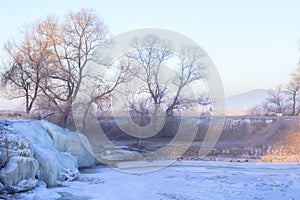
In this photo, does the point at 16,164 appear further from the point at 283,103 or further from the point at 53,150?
the point at 283,103

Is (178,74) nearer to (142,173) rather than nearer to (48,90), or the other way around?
(48,90)

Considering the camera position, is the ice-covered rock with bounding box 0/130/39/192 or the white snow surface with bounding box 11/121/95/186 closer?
the ice-covered rock with bounding box 0/130/39/192

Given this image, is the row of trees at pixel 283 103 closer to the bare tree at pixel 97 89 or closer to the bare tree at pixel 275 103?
the bare tree at pixel 275 103

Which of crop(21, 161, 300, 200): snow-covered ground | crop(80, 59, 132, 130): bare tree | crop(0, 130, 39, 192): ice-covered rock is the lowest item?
crop(21, 161, 300, 200): snow-covered ground

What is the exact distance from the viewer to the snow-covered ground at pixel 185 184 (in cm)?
1235

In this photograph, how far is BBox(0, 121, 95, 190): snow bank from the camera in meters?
12.2

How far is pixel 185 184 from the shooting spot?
14.6 metres

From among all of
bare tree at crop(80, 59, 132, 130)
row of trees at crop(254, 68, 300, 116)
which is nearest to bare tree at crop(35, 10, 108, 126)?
bare tree at crop(80, 59, 132, 130)

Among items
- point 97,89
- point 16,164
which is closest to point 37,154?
point 16,164

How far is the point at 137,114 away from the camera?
111 feet

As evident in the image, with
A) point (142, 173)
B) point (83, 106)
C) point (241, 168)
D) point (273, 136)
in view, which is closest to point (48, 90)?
point (83, 106)

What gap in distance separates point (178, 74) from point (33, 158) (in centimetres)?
2754

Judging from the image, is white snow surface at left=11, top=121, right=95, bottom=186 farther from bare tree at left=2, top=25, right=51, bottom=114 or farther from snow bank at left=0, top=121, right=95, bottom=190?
bare tree at left=2, top=25, right=51, bottom=114

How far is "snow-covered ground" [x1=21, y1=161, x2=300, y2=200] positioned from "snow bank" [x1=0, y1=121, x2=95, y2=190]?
0.63 m
